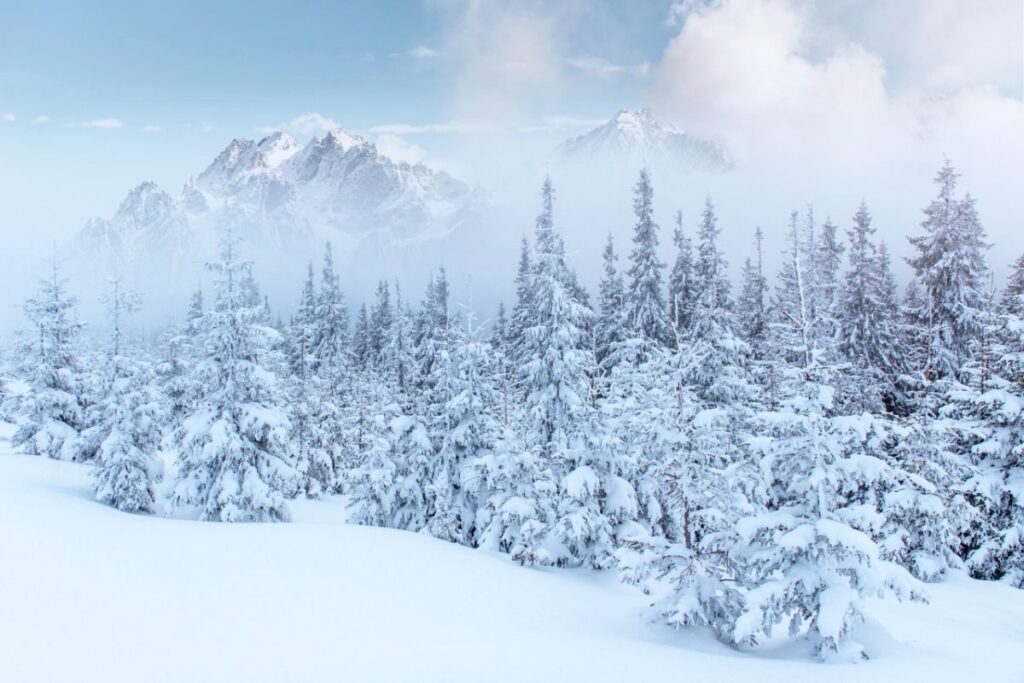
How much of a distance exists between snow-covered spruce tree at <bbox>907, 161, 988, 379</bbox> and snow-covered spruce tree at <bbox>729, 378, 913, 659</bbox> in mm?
24119

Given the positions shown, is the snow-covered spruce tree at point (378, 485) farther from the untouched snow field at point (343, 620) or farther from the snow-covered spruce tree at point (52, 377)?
the snow-covered spruce tree at point (52, 377)

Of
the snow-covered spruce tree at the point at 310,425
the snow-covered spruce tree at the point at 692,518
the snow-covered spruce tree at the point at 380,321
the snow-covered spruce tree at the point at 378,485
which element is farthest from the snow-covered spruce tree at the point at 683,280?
the snow-covered spruce tree at the point at 380,321

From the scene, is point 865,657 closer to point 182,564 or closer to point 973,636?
point 973,636

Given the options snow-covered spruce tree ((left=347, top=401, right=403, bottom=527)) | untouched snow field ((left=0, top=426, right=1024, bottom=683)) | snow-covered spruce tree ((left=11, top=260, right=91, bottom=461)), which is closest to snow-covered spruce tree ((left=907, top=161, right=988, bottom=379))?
untouched snow field ((left=0, top=426, right=1024, bottom=683))

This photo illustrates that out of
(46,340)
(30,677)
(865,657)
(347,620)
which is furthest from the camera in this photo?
(46,340)

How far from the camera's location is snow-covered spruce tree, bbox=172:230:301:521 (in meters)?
21.8

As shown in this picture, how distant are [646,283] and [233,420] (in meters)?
26.9

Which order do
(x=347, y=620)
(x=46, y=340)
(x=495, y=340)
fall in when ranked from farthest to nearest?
1. (x=495, y=340)
2. (x=46, y=340)
3. (x=347, y=620)

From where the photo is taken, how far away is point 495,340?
2680 inches

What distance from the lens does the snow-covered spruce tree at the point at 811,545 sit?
9.69 meters

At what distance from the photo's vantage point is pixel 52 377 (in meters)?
29.3

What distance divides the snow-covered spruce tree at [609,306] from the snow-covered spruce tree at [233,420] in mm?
24020

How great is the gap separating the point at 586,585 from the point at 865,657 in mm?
8404

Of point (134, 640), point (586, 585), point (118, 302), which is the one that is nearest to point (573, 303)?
point (586, 585)
